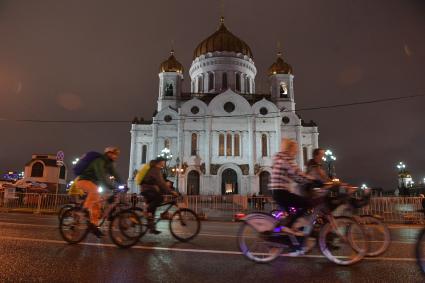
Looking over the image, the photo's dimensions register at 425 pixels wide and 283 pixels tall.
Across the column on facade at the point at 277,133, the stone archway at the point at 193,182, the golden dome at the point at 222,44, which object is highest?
the golden dome at the point at 222,44

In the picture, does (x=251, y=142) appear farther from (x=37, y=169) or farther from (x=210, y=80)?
(x=37, y=169)

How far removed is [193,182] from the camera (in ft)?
129

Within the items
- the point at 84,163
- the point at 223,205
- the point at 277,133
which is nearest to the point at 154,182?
the point at 84,163

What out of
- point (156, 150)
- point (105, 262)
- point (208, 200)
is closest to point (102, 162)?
point (105, 262)

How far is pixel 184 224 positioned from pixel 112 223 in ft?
5.03

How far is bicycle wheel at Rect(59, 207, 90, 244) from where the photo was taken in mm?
6238

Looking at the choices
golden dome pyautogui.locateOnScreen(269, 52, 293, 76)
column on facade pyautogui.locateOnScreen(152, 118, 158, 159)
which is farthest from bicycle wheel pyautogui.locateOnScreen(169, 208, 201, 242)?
golden dome pyautogui.locateOnScreen(269, 52, 293, 76)

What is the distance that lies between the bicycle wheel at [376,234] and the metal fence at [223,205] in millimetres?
10020

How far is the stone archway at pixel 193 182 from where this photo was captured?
3891cm

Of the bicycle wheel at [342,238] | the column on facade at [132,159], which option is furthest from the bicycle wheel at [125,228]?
the column on facade at [132,159]

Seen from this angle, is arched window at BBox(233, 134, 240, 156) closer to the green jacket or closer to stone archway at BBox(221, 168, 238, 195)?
stone archway at BBox(221, 168, 238, 195)

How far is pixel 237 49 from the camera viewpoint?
5056 cm

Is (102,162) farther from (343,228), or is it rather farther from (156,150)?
(156,150)

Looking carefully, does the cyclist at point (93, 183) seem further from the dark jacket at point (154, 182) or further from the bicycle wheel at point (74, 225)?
the dark jacket at point (154, 182)
